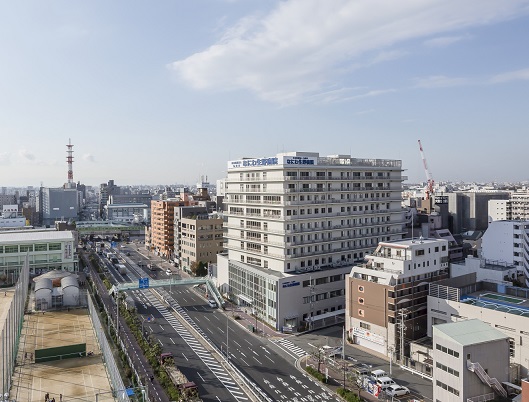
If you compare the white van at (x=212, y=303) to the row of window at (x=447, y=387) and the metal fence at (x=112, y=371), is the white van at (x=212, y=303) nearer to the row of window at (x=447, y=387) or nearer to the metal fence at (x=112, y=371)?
the metal fence at (x=112, y=371)

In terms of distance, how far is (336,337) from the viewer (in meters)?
50.7

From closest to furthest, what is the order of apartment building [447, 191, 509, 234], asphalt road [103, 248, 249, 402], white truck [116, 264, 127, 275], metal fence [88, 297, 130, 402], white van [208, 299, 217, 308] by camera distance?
metal fence [88, 297, 130, 402]
asphalt road [103, 248, 249, 402]
white van [208, 299, 217, 308]
white truck [116, 264, 127, 275]
apartment building [447, 191, 509, 234]

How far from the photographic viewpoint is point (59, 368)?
42.2 meters

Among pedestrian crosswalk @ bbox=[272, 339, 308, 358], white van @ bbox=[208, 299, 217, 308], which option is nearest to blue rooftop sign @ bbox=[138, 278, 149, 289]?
white van @ bbox=[208, 299, 217, 308]

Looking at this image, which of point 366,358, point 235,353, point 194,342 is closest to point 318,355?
point 366,358

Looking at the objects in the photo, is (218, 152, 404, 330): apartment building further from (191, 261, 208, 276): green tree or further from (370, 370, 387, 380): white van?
(191, 261, 208, 276): green tree

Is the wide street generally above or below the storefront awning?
below

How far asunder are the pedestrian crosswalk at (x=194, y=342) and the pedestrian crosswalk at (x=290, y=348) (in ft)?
25.3

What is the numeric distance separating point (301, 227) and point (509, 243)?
1612 inches

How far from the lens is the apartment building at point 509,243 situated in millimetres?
74062

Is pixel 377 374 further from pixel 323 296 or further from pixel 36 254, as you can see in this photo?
pixel 36 254

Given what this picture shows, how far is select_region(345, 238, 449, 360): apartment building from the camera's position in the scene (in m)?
43.6

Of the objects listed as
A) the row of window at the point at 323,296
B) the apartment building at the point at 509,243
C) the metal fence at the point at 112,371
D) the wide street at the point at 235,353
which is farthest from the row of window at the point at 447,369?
the apartment building at the point at 509,243

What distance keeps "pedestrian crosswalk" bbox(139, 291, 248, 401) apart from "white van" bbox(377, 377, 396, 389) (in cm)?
1088
